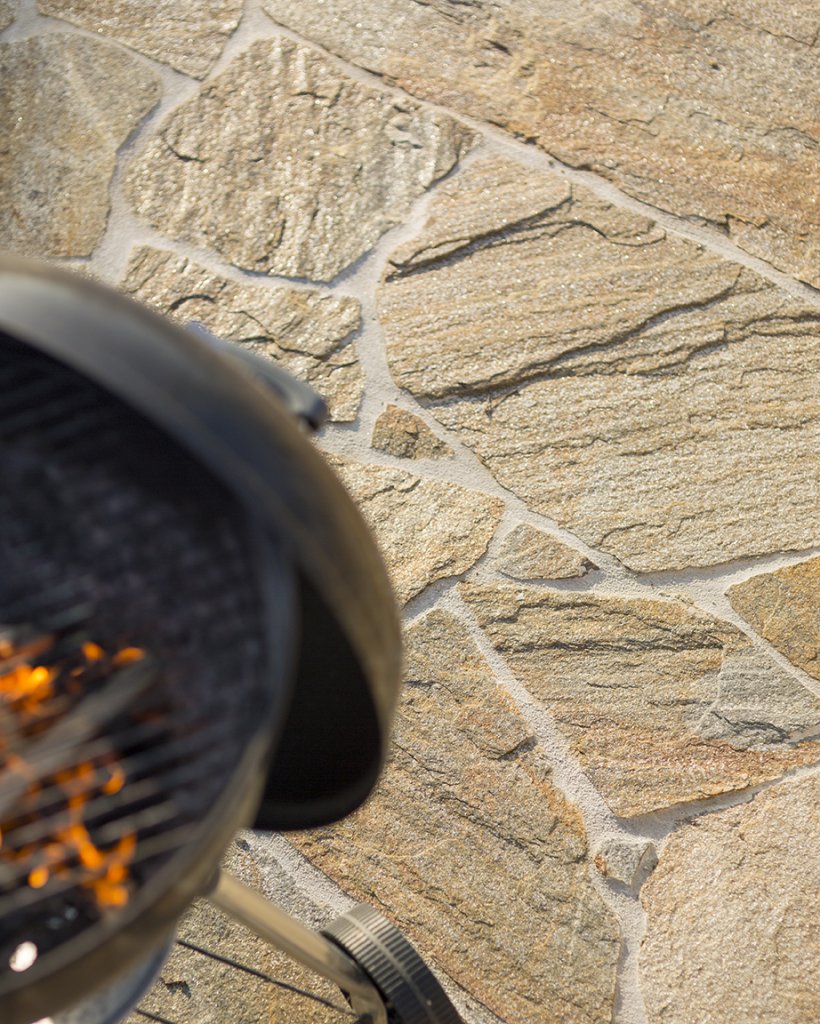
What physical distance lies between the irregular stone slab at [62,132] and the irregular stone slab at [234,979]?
1.59 m

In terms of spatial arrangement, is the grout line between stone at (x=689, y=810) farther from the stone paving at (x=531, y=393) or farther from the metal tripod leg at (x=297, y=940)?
the metal tripod leg at (x=297, y=940)

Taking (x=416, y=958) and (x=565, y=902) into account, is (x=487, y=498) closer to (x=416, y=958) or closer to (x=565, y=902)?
(x=565, y=902)

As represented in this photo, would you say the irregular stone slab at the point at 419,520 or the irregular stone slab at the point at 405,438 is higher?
the irregular stone slab at the point at 405,438

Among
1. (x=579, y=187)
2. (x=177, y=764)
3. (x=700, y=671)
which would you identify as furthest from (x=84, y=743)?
(x=579, y=187)

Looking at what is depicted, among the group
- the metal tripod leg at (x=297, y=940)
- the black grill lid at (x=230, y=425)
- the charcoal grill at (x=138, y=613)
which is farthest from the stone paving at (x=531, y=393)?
the black grill lid at (x=230, y=425)

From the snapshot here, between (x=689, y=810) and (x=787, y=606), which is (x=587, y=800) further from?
(x=787, y=606)

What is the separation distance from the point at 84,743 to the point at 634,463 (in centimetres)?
170

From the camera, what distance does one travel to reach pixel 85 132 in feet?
9.45

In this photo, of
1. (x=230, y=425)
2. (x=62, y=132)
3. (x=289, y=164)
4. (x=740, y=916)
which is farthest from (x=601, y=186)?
(x=230, y=425)

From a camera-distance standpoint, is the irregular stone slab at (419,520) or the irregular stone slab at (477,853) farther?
the irregular stone slab at (419,520)

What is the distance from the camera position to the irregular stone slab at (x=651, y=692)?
2256 millimetres

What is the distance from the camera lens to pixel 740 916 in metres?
2.14

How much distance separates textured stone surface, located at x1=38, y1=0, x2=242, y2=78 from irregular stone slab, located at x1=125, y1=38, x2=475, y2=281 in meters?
0.10

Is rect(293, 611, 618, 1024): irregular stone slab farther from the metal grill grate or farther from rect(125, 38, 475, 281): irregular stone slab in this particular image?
the metal grill grate
